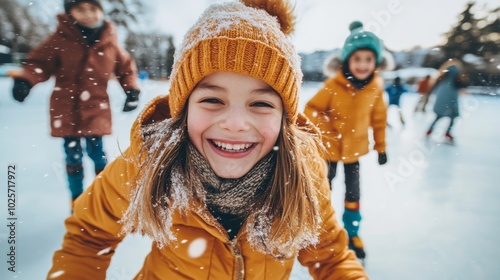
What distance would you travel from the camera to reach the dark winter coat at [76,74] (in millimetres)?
2008

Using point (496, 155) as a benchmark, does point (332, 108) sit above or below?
above

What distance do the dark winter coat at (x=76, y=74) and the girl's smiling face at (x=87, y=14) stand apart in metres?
0.05

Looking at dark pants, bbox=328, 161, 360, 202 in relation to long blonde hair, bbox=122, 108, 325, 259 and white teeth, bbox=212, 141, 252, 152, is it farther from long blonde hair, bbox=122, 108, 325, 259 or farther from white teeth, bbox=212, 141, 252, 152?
white teeth, bbox=212, 141, 252, 152

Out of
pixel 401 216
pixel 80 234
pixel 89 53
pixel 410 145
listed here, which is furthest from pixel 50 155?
pixel 410 145

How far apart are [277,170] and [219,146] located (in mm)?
212

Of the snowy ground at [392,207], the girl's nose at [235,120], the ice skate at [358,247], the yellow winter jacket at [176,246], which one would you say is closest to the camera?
the girl's nose at [235,120]

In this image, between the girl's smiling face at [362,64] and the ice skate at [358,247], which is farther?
the girl's smiling face at [362,64]

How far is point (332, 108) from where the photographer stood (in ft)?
6.88

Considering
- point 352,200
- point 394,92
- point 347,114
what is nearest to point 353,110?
point 347,114

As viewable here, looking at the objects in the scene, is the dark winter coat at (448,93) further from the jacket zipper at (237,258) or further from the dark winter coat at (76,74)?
the jacket zipper at (237,258)

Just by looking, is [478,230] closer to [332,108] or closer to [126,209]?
[332,108]

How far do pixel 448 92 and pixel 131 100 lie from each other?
4.59 m

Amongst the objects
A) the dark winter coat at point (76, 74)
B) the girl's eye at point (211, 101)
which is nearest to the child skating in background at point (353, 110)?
the girl's eye at point (211, 101)

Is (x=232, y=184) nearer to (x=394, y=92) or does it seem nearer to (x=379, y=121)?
(x=379, y=121)
